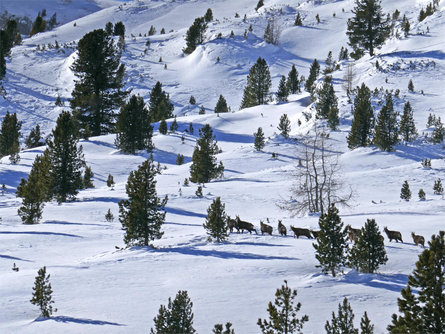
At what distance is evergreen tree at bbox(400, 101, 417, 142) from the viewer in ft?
119

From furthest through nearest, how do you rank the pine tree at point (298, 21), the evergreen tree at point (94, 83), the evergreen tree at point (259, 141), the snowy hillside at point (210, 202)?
the pine tree at point (298, 21)
the evergreen tree at point (94, 83)
the evergreen tree at point (259, 141)
the snowy hillside at point (210, 202)

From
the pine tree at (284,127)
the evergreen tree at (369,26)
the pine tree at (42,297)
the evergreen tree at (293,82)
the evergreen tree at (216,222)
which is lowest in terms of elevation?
the pine tree at (42,297)

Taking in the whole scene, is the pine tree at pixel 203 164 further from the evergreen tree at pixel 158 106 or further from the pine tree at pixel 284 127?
the evergreen tree at pixel 158 106

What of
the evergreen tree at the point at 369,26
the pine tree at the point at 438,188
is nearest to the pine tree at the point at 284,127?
the pine tree at the point at 438,188

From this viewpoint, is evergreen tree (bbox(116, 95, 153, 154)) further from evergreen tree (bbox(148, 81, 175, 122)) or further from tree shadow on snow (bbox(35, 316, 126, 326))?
tree shadow on snow (bbox(35, 316, 126, 326))

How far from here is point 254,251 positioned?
1444cm

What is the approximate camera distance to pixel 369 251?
37.6 feet

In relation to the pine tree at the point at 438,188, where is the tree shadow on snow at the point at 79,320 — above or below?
below

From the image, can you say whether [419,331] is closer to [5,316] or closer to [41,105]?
[5,316]

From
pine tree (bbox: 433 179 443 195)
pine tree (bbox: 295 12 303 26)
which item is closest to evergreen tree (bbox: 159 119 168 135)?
pine tree (bbox: 433 179 443 195)

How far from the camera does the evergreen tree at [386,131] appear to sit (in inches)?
1337

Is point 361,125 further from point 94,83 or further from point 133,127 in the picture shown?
point 94,83

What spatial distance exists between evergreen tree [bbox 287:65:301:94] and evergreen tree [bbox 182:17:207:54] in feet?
82.2

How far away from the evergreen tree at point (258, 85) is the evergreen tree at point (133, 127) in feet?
72.5
